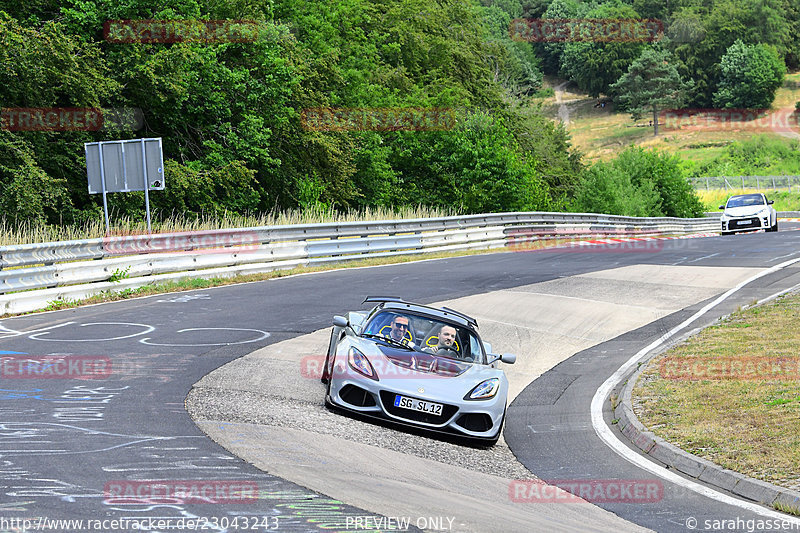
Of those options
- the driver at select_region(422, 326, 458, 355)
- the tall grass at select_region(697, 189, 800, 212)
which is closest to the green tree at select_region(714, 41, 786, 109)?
the tall grass at select_region(697, 189, 800, 212)

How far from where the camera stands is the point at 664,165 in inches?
2608

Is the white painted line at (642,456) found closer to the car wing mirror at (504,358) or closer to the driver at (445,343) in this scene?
the car wing mirror at (504,358)

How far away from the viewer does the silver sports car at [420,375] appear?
368 inches

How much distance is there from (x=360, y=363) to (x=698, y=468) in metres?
3.56

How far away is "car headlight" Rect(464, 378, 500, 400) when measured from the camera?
9492 mm

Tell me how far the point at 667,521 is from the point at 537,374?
21.8 feet

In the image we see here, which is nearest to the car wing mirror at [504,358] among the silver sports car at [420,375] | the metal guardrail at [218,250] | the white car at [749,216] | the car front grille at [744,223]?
the silver sports car at [420,375]

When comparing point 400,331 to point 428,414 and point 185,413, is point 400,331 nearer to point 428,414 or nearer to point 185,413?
point 428,414

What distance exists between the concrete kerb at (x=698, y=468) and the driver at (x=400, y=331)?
8.53 feet

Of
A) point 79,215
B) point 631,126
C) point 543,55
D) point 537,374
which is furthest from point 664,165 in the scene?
point 543,55

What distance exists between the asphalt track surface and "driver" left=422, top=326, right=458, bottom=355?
1.17m

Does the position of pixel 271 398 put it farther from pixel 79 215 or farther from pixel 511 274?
pixel 79 215

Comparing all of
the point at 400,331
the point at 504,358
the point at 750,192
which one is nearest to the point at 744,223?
the point at 504,358

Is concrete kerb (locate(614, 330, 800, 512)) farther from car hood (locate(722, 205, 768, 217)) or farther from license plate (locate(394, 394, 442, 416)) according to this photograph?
car hood (locate(722, 205, 768, 217))
